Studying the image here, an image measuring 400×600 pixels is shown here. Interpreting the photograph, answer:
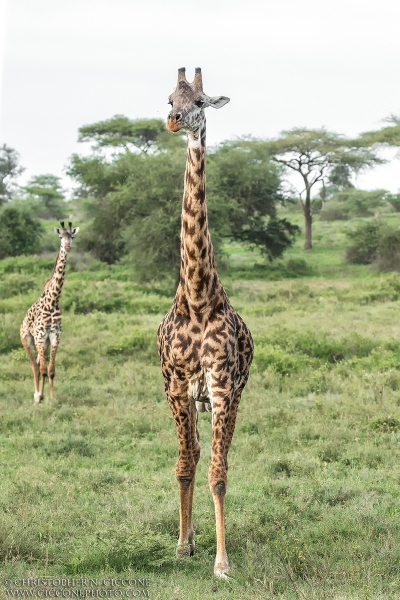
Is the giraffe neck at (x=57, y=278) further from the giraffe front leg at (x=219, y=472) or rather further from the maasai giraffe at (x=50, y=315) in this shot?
the giraffe front leg at (x=219, y=472)

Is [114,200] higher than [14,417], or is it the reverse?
[114,200]

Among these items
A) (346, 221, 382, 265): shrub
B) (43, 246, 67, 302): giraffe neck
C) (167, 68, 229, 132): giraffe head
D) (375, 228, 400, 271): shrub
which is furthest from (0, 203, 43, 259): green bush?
(167, 68, 229, 132): giraffe head

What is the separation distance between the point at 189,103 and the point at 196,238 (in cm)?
87

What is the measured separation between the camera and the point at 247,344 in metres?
5.67

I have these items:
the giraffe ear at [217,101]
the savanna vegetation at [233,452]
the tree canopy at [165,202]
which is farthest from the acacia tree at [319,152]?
the giraffe ear at [217,101]

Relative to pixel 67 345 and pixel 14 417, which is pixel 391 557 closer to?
pixel 14 417

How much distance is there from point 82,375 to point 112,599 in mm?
7650

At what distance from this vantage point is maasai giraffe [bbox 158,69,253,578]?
4969 millimetres

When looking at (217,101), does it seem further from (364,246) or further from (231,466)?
(364,246)

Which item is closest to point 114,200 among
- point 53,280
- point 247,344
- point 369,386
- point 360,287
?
point 360,287

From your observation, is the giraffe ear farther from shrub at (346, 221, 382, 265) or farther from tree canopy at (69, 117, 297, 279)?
shrub at (346, 221, 382, 265)

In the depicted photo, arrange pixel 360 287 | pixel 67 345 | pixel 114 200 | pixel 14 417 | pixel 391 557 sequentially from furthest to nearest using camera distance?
pixel 114 200 < pixel 360 287 < pixel 67 345 < pixel 14 417 < pixel 391 557

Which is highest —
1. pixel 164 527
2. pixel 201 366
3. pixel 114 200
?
pixel 114 200

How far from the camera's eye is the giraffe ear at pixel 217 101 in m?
5.17
